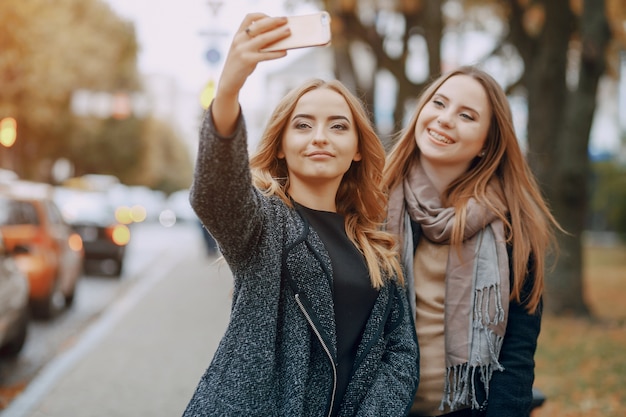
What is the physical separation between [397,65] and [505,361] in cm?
1466

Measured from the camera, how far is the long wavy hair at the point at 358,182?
256 cm

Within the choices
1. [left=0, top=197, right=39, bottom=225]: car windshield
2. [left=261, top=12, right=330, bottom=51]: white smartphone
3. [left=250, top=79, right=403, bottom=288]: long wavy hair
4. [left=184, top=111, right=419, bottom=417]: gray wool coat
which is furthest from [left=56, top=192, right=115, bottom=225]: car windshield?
[left=261, top=12, right=330, bottom=51]: white smartphone

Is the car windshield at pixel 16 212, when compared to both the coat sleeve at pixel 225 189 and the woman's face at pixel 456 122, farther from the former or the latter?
the coat sleeve at pixel 225 189

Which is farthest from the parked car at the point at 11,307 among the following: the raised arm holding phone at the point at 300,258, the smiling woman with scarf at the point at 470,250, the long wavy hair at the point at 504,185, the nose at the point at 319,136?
the nose at the point at 319,136

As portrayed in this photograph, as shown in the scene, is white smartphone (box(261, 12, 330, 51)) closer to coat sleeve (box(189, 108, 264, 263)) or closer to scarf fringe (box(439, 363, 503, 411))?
coat sleeve (box(189, 108, 264, 263))

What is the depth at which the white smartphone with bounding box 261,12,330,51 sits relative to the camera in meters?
2.13

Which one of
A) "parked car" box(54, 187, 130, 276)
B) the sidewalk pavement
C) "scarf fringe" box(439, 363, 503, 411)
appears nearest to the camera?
"scarf fringe" box(439, 363, 503, 411)

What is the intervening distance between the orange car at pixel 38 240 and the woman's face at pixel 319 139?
824 centimetres

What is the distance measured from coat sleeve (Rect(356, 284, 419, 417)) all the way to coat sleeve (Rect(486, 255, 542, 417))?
13.7 inches

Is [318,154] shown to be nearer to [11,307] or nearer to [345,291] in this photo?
[345,291]

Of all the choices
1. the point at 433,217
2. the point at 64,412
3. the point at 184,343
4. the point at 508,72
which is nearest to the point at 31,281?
the point at 184,343

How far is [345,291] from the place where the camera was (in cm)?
246

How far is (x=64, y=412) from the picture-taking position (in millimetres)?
6477

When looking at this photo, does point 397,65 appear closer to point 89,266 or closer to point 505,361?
point 89,266
